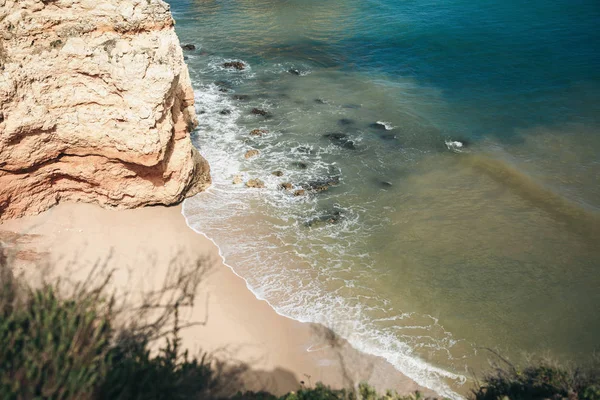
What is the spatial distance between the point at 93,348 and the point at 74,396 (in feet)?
2.64

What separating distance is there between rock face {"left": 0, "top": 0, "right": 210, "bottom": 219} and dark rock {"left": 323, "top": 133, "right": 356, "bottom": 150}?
21.2ft

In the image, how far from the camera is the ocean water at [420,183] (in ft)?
31.2

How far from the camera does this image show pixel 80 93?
942 centimetres

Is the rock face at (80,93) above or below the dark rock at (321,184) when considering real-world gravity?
above

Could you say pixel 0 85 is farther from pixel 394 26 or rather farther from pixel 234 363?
pixel 394 26

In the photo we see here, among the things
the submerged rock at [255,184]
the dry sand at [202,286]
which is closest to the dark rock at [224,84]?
the submerged rock at [255,184]

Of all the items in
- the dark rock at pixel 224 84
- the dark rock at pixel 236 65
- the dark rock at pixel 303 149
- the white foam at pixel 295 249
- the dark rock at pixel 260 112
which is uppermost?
the dark rock at pixel 236 65

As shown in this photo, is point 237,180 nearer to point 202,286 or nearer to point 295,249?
point 295,249

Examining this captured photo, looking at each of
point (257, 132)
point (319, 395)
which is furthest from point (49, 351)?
point (257, 132)

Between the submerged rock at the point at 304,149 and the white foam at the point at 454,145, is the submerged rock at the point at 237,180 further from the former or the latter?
the white foam at the point at 454,145

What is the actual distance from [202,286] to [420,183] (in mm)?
7185

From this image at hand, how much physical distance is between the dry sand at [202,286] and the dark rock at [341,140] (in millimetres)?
6354

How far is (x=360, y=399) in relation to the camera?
7004 millimetres

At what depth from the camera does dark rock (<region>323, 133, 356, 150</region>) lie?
15266mm
